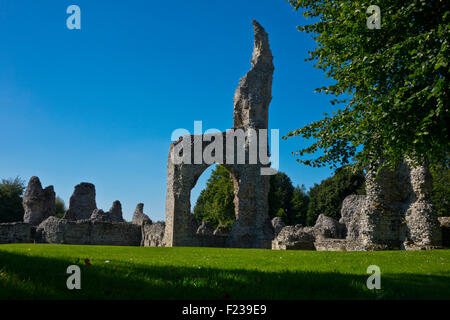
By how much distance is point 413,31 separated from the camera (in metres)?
8.65

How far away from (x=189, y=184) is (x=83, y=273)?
23.6 metres

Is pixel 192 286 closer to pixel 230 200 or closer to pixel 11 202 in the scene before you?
pixel 230 200

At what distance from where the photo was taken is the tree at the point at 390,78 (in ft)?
24.4

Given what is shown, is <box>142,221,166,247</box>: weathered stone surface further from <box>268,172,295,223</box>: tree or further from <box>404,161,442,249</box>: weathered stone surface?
<box>268,172,295,223</box>: tree

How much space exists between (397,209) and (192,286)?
52.9ft

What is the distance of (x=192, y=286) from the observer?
424cm

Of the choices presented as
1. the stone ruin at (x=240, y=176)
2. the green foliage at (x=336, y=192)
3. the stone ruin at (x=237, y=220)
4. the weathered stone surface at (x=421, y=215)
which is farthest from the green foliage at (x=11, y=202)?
the weathered stone surface at (x=421, y=215)

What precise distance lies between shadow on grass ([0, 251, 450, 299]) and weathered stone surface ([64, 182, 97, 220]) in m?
35.7

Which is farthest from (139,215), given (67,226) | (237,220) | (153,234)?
(237,220)

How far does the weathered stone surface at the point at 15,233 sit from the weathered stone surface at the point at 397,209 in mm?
24754

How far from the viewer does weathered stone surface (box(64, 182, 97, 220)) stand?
38.7m

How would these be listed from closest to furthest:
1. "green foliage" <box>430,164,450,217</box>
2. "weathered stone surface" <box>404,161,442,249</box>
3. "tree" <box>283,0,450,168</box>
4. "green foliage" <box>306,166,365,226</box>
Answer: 1. "tree" <box>283,0,450,168</box>
2. "weathered stone surface" <box>404,161,442,249</box>
3. "green foliage" <box>430,164,450,217</box>
4. "green foliage" <box>306,166,365,226</box>

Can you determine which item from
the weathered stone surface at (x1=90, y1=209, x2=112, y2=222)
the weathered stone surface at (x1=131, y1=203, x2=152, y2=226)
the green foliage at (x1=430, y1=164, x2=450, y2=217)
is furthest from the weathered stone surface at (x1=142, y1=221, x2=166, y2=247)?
the green foliage at (x1=430, y1=164, x2=450, y2=217)

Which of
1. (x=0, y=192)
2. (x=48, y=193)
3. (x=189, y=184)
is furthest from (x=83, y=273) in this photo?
(x=0, y=192)
